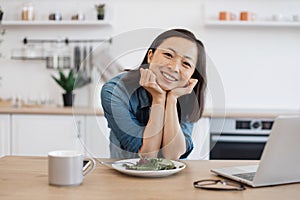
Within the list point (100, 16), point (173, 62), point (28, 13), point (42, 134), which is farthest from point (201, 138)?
point (28, 13)

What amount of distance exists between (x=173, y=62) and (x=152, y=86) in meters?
0.10

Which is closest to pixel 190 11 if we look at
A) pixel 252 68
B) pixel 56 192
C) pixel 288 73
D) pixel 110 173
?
pixel 252 68

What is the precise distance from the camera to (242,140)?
3.39 metres

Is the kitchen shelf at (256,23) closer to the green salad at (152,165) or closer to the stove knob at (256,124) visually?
the stove knob at (256,124)

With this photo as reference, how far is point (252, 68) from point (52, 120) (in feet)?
5.41

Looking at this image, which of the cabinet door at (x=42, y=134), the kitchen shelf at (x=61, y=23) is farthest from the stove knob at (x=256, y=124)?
the kitchen shelf at (x=61, y=23)

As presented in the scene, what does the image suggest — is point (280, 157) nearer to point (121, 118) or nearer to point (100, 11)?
point (121, 118)

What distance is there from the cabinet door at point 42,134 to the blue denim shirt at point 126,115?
6.08 feet

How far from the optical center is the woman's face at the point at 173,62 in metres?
1.56

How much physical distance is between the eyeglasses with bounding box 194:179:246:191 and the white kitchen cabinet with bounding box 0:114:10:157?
2390mm

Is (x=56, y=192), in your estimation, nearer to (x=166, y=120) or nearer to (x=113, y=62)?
(x=166, y=120)

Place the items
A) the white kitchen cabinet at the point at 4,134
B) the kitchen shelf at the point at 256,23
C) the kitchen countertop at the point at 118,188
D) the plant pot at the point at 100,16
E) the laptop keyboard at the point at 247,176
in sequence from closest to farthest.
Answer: the kitchen countertop at the point at 118,188 → the laptop keyboard at the point at 247,176 → the white kitchen cabinet at the point at 4,134 → the kitchen shelf at the point at 256,23 → the plant pot at the point at 100,16

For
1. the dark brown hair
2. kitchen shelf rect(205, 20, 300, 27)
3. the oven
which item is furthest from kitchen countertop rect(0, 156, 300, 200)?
kitchen shelf rect(205, 20, 300, 27)

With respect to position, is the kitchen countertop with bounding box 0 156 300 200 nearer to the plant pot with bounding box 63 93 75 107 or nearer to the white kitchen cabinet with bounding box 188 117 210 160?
the white kitchen cabinet with bounding box 188 117 210 160
